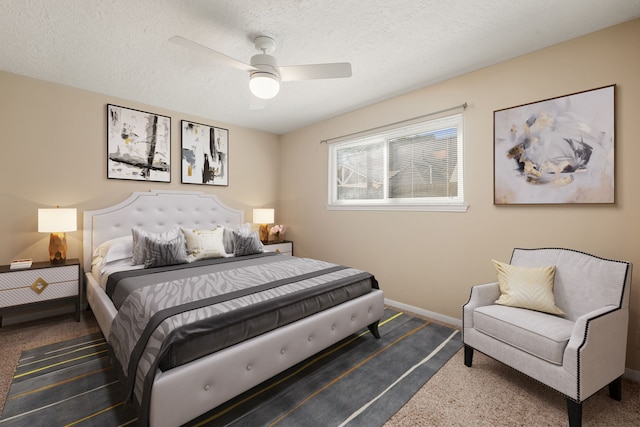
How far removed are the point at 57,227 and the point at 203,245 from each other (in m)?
1.35

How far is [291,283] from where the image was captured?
226cm

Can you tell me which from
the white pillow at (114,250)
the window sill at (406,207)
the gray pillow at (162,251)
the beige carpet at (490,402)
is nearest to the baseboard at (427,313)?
the beige carpet at (490,402)

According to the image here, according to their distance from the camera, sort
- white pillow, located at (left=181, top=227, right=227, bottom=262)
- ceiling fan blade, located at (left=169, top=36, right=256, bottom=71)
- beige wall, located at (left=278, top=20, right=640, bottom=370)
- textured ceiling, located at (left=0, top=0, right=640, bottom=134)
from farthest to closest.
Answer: white pillow, located at (left=181, top=227, right=227, bottom=262)
beige wall, located at (left=278, top=20, right=640, bottom=370)
textured ceiling, located at (left=0, top=0, right=640, bottom=134)
ceiling fan blade, located at (left=169, top=36, right=256, bottom=71)

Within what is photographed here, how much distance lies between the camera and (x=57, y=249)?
9.61ft

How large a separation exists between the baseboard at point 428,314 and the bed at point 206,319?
80 centimetres

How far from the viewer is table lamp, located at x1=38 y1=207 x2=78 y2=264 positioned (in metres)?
2.73

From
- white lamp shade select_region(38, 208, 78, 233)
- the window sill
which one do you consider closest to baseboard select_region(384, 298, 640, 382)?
the window sill

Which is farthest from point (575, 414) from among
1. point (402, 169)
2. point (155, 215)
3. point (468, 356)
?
point (155, 215)

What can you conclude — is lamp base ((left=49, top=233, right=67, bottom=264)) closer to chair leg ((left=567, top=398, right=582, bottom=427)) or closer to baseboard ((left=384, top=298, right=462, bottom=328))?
baseboard ((left=384, top=298, right=462, bottom=328))

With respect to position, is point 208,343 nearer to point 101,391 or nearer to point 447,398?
point 101,391

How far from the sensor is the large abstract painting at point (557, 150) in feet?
6.80

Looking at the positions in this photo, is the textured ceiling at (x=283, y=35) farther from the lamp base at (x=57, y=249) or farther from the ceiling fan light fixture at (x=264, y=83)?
the lamp base at (x=57, y=249)

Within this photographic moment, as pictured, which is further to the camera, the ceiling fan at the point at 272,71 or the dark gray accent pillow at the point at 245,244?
the dark gray accent pillow at the point at 245,244

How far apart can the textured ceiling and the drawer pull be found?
6.71 ft
